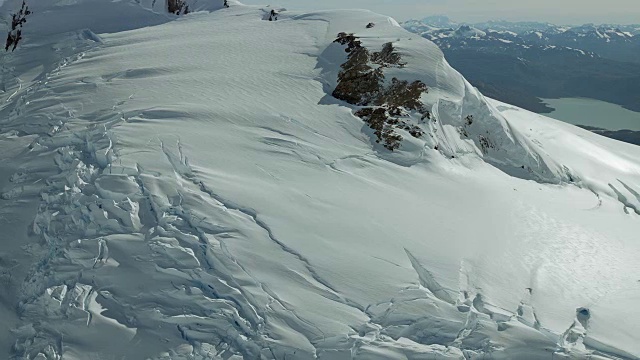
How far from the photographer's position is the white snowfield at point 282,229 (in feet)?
16.2

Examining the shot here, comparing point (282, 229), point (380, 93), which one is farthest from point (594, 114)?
point (282, 229)

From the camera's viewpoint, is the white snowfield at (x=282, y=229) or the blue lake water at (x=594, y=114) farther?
the blue lake water at (x=594, y=114)

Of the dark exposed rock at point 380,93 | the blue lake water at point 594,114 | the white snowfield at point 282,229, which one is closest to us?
the white snowfield at point 282,229

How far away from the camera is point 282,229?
6410 mm

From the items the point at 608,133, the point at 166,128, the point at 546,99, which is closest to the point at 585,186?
the point at 166,128

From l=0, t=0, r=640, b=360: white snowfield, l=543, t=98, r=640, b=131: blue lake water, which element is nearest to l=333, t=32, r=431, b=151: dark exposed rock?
l=0, t=0, r=640, b=360: white snowfield

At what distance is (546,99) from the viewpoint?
627 ft

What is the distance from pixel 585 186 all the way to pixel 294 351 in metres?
12.6

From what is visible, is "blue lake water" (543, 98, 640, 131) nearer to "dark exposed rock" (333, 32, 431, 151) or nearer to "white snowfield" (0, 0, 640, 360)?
"dark exposed rock" (333, 32, 431, 151)

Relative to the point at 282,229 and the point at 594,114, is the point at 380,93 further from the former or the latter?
→ the point at 594,114

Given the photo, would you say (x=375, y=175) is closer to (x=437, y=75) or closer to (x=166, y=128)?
(x=166, y=128)

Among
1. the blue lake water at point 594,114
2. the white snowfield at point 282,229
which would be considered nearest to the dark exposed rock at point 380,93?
the white snowfield at point 282,229

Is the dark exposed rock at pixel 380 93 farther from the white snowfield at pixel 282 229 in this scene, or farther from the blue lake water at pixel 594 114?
the blue lake water at pixel 594 114

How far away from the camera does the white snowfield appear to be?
494cm
